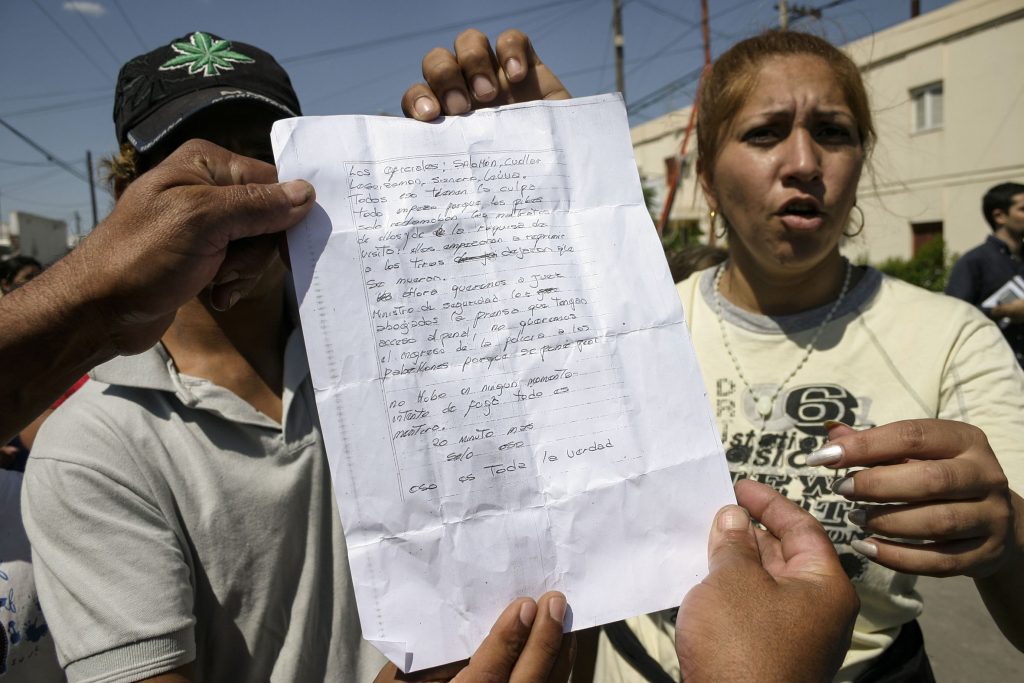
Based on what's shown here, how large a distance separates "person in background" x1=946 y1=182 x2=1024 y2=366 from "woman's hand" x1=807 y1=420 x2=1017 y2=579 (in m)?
3.98

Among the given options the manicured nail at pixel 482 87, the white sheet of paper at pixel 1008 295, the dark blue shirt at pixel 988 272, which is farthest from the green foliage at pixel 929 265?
the manicured nail at pixel 482 87

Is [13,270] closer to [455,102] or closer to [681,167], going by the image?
[681,167]

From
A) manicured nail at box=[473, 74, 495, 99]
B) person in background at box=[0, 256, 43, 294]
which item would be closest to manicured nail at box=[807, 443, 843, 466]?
manicured nail at box=[473, 74, 495, 99]

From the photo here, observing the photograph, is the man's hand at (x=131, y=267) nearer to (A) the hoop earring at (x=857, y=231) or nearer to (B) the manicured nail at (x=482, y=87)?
(B) the manicured nail at (x=482, y=87)

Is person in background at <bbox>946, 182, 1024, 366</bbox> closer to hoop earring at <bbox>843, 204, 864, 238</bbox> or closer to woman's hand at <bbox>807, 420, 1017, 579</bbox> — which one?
hoop earring at <bbox>843, 204, 864, 238</bbox>

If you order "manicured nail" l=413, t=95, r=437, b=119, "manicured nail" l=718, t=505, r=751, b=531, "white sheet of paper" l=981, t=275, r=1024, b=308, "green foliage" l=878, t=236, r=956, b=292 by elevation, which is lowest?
"green foliage" l=878, t=236, r=956, b=292

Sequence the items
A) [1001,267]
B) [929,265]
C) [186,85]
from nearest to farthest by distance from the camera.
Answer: [186,85], [1001,267], [929,265]

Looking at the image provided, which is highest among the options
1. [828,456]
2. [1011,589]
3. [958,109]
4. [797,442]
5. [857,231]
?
[958,109]

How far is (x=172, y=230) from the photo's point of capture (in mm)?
A: 981

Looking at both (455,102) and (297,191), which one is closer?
(297,191)

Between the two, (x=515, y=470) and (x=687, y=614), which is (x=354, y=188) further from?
(x=687, y=614)

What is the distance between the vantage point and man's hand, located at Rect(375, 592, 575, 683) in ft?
3.02

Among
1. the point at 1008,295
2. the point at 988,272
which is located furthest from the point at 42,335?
the point at 988,272

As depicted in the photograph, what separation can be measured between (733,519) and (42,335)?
116 cm
